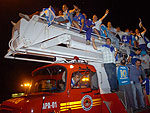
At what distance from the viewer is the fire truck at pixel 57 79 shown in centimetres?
270

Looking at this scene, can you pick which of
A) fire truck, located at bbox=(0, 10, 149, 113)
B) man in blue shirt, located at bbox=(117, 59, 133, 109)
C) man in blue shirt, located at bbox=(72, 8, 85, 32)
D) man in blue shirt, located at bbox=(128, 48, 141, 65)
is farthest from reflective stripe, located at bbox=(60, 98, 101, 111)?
man in blue shirt, located at bbox=(128, 48, 141, 65)

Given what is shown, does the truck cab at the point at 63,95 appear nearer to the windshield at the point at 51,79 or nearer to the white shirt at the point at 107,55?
the windshield at the point at 51,79

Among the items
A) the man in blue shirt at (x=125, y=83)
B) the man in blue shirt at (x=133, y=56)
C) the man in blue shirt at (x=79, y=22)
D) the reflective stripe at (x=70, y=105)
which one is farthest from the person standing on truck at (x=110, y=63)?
the reflective stripe at (x=70, y=105)

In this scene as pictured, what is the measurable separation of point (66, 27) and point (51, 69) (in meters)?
1.33

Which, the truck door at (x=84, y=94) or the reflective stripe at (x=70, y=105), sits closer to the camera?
the reflective stripe at (x=70, y=105)

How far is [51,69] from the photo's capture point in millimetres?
3381

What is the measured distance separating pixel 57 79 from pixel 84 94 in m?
A: 0.79

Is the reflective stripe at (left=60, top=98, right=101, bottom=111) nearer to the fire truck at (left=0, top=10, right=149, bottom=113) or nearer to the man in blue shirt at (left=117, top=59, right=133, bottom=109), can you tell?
the fire truck at (left=0, top=10, right=149, bottom=113)

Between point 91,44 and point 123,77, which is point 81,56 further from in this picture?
point 123,77

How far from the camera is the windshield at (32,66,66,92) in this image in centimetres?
304

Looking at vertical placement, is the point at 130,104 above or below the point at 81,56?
below

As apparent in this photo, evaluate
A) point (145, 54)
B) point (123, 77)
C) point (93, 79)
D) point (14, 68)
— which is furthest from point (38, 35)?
point (14, 68)

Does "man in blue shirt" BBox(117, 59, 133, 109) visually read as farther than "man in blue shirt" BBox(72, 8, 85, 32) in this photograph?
Yes

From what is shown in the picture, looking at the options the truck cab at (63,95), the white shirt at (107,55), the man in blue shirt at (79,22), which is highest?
the man in blue shirt at (79,22)
